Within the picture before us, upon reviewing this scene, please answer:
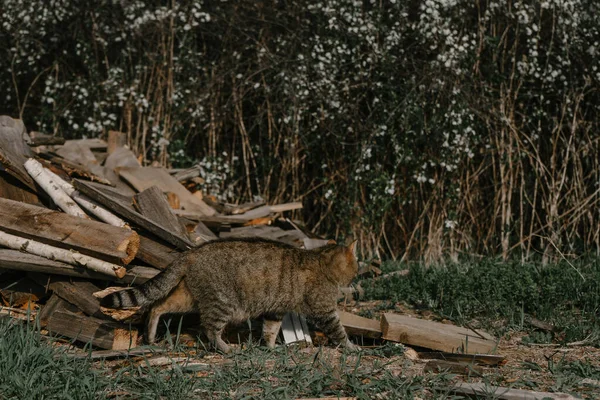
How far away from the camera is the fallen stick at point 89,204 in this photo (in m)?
5.64

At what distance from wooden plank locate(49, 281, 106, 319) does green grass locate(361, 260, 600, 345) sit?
2.70 meters

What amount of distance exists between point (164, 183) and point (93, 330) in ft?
10.6

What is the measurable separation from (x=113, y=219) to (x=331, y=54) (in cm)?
478

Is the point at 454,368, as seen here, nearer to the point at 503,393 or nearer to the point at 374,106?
the point at 503,393

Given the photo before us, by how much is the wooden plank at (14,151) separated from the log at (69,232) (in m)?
0.49

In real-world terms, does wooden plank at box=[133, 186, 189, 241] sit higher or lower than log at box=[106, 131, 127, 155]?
lower

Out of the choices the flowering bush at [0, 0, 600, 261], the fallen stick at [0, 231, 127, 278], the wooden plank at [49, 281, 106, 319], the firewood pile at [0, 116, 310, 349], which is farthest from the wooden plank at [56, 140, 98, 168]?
the wooden plank at [49, 281, 106, 319]

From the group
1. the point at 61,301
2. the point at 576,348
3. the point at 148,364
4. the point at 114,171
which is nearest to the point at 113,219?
the point at 61,301

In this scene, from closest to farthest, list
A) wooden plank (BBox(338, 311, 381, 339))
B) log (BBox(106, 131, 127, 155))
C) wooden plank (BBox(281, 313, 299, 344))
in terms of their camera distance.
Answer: wooden plank (BBox(338, 311, 381, 339))
wooden plank (BBox(281, 313, 299, 344))
log (BBox(106, 131, 127, 155))

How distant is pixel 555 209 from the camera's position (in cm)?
894

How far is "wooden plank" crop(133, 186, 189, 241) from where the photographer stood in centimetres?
607

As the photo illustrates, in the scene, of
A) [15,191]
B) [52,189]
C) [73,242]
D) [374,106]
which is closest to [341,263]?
[73,242]

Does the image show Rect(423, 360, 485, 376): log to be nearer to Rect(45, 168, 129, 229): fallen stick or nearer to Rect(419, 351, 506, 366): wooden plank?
Rect(419, 351, 506, 366): wooden plank

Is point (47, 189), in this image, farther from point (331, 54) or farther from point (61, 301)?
point (331, 54)
